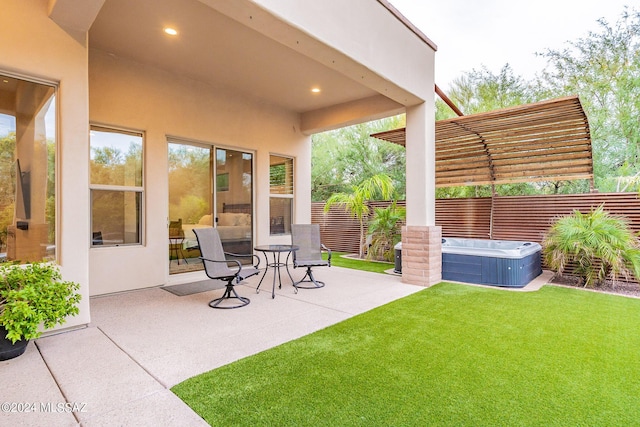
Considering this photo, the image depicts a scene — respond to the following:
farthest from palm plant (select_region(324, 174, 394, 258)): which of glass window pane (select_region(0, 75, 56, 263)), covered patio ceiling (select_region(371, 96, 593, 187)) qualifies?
glass window pane (select_region(0, 75, 56, 263))

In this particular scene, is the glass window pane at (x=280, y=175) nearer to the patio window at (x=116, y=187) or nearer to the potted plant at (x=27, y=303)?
the patio window at (x=116, y=187)

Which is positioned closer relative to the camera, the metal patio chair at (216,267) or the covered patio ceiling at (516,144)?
the metal patio chair at (216,267)

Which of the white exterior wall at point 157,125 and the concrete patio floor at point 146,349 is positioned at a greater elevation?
→ the white exterior wall at point 157,125

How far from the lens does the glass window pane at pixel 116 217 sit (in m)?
4.93

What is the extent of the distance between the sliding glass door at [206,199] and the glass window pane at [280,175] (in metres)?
0.55

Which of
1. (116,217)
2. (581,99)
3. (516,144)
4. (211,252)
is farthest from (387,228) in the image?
(581,99)

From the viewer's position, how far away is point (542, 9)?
12891mm

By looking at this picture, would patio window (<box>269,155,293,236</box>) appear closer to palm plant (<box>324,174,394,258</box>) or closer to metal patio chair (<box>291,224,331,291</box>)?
palm plant (<box>324,174,394,258</box>)

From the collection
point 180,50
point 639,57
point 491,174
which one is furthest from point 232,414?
point 639,57

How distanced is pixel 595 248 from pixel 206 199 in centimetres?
673

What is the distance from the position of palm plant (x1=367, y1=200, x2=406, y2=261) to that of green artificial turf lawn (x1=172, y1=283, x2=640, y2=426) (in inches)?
166

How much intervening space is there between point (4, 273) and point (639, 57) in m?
15.6

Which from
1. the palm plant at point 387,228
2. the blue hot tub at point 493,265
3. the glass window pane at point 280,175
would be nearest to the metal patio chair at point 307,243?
the glass window pane at point 280,175

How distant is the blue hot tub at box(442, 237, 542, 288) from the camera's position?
5469 mm
